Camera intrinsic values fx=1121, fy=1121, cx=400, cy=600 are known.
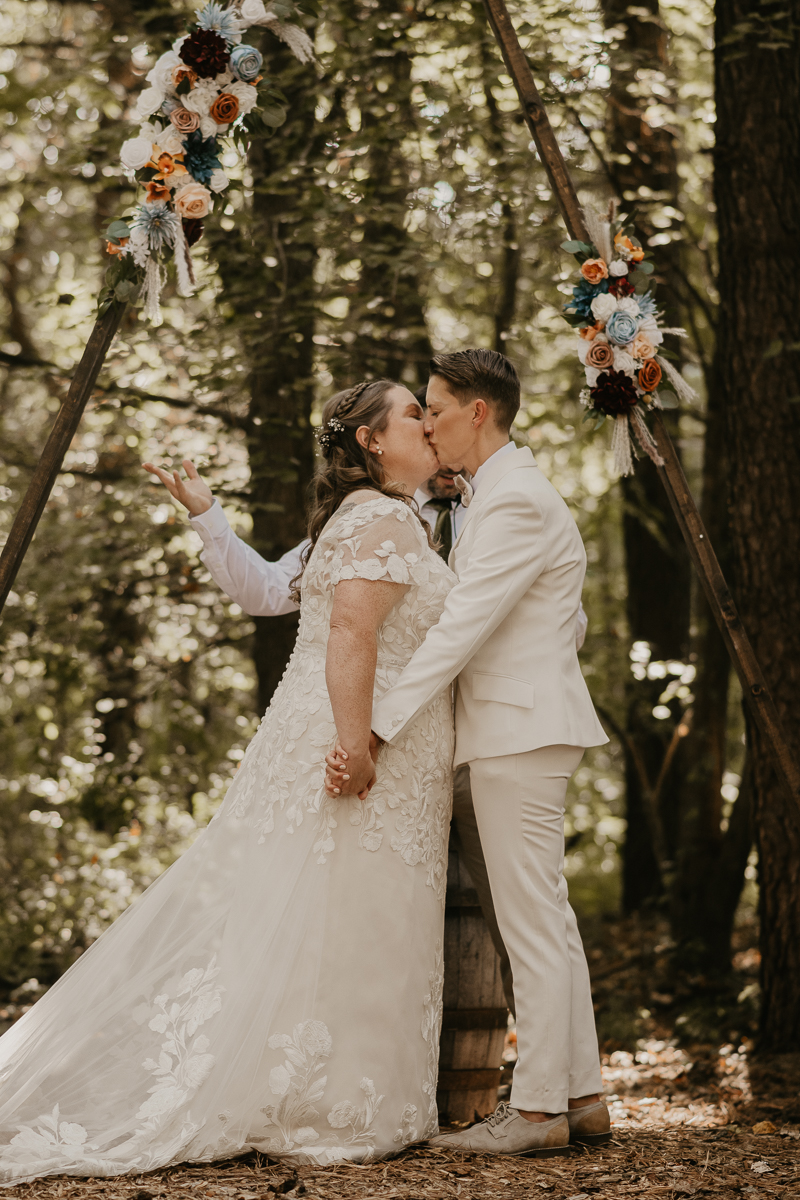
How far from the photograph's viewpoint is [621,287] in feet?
13.1

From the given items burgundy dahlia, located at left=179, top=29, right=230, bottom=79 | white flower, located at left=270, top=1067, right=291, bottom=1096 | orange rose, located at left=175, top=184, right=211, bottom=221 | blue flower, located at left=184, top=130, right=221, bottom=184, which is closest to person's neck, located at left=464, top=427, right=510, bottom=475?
orange rose, located at left=175, top=184, right=211, bottom=221

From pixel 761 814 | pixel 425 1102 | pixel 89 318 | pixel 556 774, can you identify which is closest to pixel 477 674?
pixel 556 774

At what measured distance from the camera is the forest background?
18.3ft

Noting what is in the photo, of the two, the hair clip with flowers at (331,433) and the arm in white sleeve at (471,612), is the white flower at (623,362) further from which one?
the hair clip with flowers at (331,433)

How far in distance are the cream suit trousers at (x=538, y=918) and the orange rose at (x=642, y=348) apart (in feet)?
4.76

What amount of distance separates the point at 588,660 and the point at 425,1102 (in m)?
5.01

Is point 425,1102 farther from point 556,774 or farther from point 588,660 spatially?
point 588,660

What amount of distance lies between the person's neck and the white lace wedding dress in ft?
1.09

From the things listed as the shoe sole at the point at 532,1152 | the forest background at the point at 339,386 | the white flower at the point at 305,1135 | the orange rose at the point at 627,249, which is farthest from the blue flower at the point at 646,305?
the white flower at the point at 305,1135

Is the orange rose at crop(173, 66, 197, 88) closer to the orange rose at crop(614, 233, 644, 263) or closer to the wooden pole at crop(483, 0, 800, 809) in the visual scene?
the wooden pole at crop(483, 0, 800, 809)

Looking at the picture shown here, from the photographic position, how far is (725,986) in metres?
6.78

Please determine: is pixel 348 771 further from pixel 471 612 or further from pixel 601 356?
pixel 601 356

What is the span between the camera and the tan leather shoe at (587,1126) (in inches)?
132

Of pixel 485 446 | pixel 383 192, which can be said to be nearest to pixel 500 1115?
pixel 485 446
